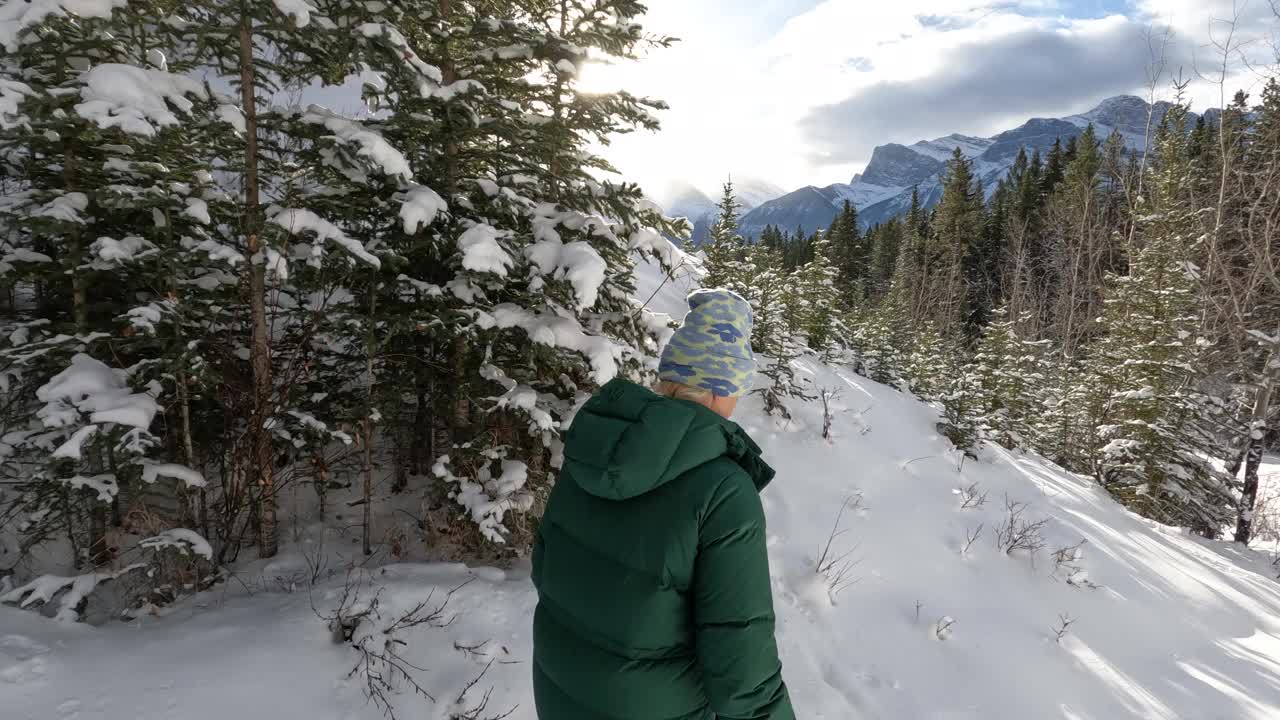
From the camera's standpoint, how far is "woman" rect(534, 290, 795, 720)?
1.41 m

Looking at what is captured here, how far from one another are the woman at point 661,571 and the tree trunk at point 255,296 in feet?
14.3

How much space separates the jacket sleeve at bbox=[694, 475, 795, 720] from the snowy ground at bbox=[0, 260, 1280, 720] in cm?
271

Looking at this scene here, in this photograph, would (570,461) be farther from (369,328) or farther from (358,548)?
(358,548)

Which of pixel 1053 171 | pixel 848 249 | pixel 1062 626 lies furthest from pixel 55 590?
pixel 1053 171

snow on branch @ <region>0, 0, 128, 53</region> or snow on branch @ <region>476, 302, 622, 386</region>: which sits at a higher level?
snow on branch @ <region>0, 0, 128, 53</region>

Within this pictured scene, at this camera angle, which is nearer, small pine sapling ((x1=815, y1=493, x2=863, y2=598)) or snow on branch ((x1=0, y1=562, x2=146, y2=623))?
snow on branch ((x1=0, y1=562, x2=146, y2=623))

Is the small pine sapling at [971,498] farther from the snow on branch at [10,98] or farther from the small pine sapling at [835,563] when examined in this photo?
the snow on branch at [10,98]

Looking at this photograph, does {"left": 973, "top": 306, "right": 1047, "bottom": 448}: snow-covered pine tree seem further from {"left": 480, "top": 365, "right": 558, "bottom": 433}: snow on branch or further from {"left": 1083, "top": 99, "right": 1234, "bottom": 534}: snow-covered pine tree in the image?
{"left": 480, "top": 365, "right": 558, "bottom": 433}: snow on branch

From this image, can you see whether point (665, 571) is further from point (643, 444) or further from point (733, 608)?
point (643, 444)

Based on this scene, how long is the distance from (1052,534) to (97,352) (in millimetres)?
12176

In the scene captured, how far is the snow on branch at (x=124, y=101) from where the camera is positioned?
3.26 m

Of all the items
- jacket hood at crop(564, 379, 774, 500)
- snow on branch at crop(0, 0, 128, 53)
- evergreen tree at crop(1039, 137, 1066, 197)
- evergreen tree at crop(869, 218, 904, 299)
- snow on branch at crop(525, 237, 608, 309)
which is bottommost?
jacket hood at crop(564, 379, 774, 500)

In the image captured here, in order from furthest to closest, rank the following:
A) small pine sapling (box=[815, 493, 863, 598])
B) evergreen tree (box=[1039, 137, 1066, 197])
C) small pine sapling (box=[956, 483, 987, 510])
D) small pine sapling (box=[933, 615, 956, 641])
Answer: evergreen tree (box=[1039, 137, 1066, 197]) → small pine sapling (box=[956, 483, 987, 510]) → small pine sapling (box=[815, 493, 863, 598]) → small pine sapling (box=[933, 615, 956, 641])

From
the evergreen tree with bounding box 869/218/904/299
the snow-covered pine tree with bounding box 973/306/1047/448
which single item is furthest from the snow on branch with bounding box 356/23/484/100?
the evergreen tree with bounding box 869/218/904/299
